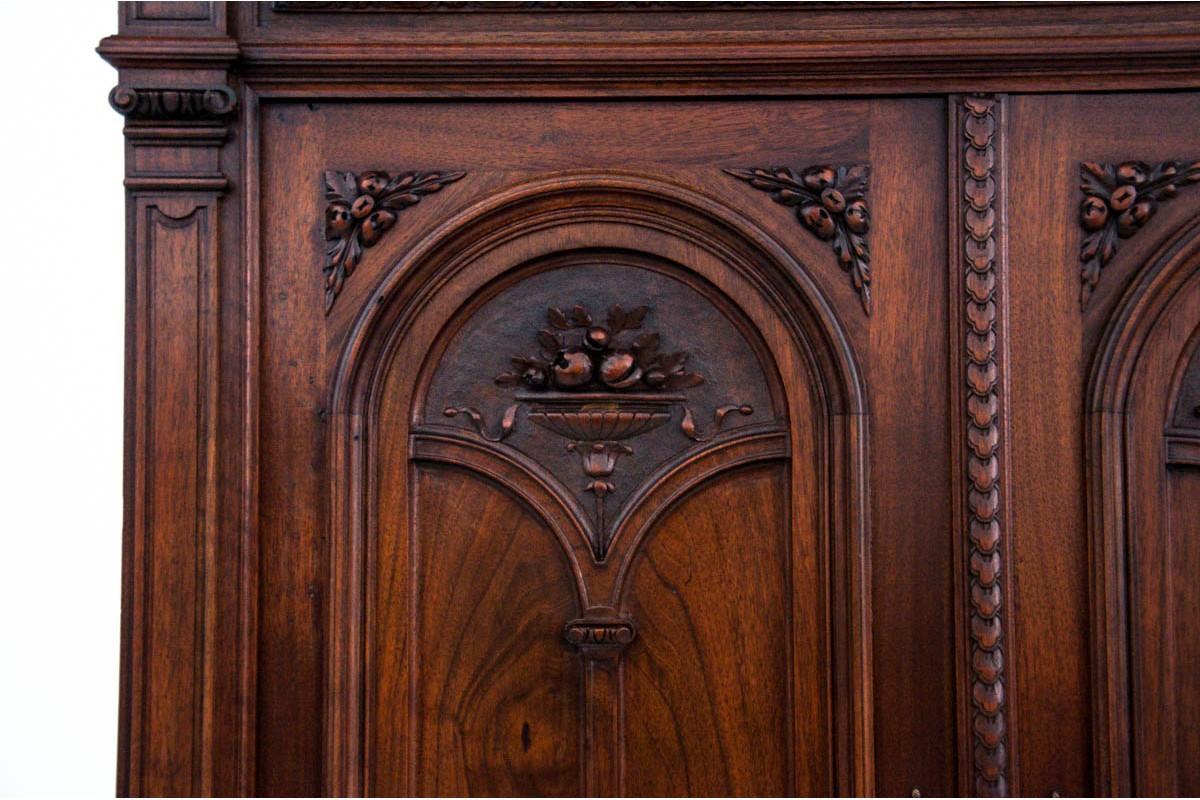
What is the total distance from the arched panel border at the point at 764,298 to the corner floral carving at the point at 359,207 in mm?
51

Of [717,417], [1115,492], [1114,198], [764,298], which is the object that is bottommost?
[1115,492]

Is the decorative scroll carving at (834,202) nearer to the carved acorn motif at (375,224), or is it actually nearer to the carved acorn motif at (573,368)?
the carved acorn motif at (573,368)

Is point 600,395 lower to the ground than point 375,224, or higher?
lower

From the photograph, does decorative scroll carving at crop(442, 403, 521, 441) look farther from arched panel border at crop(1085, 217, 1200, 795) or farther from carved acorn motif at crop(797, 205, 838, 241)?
arched panel border at crop(1085, 217, 1200, 795)

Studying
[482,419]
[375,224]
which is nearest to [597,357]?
[482,419]

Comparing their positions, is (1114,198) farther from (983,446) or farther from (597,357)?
(597,357)

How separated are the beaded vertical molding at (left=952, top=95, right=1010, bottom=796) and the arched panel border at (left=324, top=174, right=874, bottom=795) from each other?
0.44ft

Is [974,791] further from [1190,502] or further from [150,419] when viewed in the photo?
[150,419]

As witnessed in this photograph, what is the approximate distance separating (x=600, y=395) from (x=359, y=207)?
0.40 m

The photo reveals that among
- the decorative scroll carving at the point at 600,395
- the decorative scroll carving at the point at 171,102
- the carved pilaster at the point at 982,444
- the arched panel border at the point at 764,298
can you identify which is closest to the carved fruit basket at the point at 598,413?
the decorative scroll carving at the point at 600,395

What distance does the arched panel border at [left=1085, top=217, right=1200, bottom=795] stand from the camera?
1149mm

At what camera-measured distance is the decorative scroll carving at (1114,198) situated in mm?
1172

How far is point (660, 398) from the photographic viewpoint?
1213 mm

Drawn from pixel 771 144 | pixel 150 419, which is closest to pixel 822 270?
pixel 771 144
